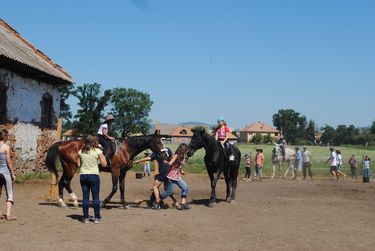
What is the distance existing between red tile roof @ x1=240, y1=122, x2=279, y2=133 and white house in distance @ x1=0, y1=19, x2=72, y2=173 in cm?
15448

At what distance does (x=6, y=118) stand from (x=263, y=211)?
36.9 feet

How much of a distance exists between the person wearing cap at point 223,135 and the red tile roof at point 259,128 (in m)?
161

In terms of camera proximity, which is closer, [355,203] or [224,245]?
[224,245]

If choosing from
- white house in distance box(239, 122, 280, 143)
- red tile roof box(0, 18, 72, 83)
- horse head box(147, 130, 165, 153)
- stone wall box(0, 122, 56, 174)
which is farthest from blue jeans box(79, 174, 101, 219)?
white house in distance box(239, 122, 280, 143)

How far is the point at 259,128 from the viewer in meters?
175

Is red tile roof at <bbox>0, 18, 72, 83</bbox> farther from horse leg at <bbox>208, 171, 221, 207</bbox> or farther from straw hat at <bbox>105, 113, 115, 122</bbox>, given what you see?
horse leg at <bbox>208, 171, 221, 207</bbox>

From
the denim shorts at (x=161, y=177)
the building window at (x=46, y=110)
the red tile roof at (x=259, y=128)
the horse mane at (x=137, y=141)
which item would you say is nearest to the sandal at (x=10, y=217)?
the horse mane at (x=137, y=141)

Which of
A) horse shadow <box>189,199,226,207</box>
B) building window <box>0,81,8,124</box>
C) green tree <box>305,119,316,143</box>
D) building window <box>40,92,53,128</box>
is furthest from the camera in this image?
green tree <box>305,119,316,143</box>

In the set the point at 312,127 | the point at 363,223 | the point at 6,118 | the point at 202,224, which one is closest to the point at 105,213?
the point at 202,224

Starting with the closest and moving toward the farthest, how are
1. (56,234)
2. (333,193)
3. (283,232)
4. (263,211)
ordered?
(56,234) < (283,232) < (263,211) < (333,193)

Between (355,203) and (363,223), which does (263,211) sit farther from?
(355,203)

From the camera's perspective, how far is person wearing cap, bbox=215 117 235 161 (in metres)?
12.7

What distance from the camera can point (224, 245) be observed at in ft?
23.7

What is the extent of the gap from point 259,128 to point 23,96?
16100 centimetres
